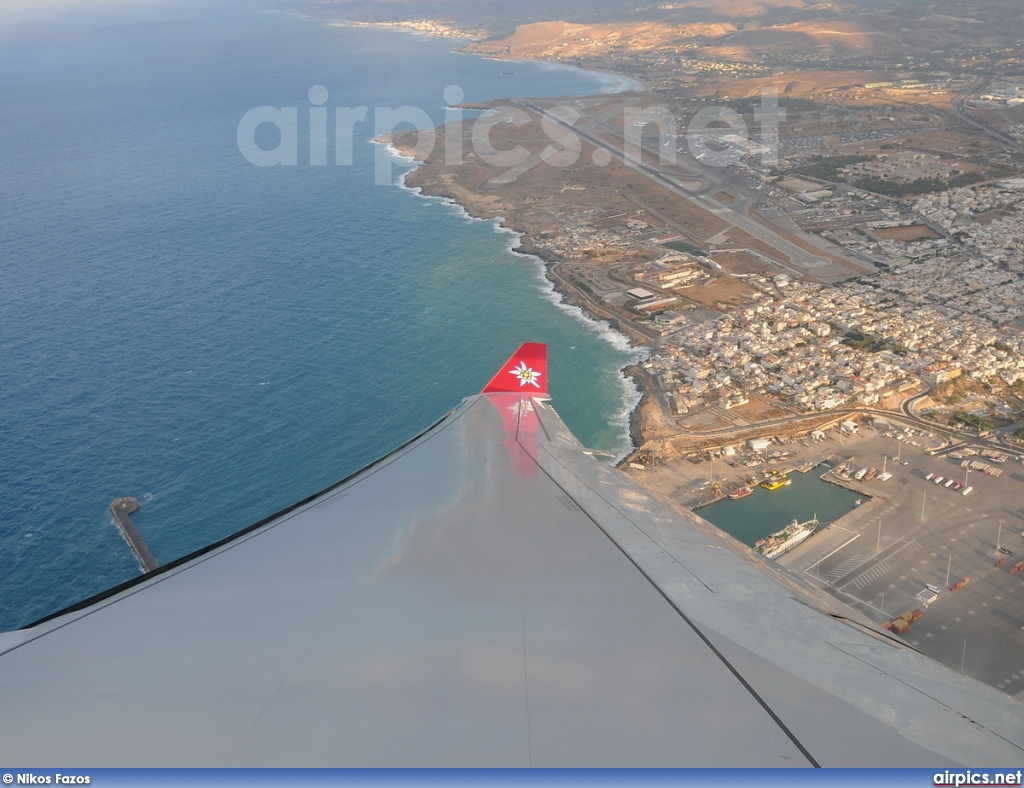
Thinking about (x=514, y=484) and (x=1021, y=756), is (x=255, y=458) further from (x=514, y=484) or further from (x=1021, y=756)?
(x=1021, y=756)

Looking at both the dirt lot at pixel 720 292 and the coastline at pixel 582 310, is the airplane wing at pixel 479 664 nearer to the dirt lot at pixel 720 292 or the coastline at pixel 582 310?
the coastline at pixel 582 310

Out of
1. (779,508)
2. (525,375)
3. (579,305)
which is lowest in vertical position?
(779,508)

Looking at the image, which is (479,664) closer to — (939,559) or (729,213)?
(939,559)

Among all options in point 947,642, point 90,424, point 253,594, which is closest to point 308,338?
point 90,424

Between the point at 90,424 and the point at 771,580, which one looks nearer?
the point at 771,580

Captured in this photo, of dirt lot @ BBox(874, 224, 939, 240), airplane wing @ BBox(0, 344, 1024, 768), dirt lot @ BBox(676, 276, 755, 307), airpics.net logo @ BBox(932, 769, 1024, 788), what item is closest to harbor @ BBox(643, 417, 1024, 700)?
dirt lot @ BBox(676, 276, 755, 307)

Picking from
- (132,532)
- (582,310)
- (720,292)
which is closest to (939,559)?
(720,292)

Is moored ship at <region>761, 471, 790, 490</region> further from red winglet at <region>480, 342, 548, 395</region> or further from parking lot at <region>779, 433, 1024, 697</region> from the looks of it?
red winglet at <region>480, 342, 548, 395</region>
